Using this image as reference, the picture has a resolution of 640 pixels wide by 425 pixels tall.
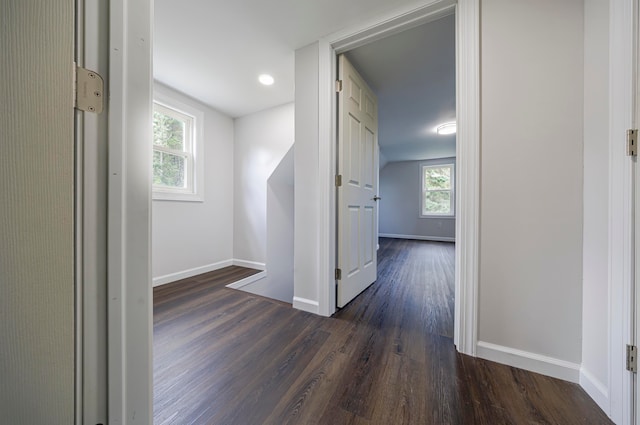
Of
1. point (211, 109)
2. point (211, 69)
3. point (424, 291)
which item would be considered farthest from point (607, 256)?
point (211, 109)

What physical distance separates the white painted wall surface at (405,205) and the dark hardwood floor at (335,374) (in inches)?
A: 187

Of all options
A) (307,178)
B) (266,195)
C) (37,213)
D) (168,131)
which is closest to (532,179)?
(307,178)

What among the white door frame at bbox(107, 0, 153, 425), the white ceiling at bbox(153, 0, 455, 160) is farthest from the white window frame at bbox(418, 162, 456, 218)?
the white door frame at bbox(107, 0, 153, 425)

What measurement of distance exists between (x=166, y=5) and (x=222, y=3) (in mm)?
368

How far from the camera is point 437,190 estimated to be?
240 inches

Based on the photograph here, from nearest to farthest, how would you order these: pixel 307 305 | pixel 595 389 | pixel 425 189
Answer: pixel 595 389 → pixel 307 305 → pixel 425 189

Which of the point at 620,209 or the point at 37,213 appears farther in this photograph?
the point at 620,209

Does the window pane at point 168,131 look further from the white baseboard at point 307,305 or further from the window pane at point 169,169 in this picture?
the white baseboard at point 307,305

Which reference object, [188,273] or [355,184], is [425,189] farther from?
[188,273]

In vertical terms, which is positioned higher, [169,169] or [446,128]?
[446,128]

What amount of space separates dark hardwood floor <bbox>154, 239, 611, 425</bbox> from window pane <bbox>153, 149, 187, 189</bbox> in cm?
145

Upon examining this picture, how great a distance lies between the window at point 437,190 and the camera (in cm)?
594

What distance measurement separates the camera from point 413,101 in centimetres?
285

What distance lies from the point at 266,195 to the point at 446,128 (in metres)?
3.19
